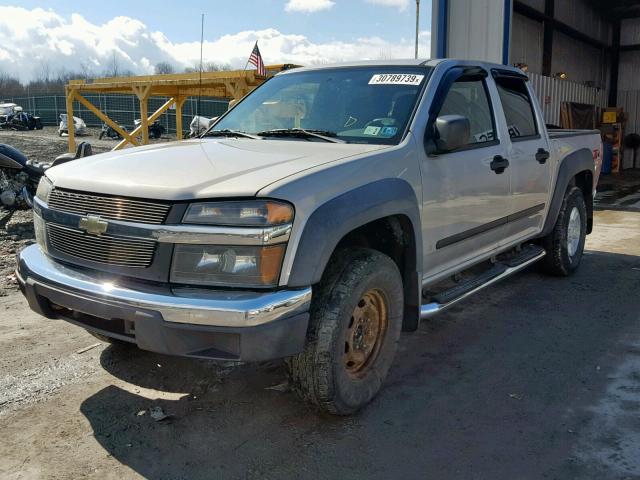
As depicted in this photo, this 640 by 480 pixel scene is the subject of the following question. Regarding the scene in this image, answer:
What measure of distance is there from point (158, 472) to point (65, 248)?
48.0 inches

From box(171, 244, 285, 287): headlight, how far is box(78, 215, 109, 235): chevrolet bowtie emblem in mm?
423

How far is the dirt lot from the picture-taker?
9.39 ft

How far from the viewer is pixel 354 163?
10.5 feet

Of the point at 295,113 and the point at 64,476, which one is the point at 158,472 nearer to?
the point at 64,476

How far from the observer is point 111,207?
9.64 ft

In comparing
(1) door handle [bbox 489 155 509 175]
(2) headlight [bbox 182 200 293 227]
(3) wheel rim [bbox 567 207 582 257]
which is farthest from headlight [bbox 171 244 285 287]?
A: (3) wheel rim [bbox 567 207 582 257]

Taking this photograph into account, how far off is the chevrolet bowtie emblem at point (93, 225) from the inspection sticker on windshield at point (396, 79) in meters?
2.04

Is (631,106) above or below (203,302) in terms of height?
above

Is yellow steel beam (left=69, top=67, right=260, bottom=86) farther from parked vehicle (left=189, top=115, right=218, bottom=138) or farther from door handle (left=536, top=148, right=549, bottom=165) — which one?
door handle (left=536, top=148, right=549, bottom=165)

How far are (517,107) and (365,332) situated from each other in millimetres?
2788

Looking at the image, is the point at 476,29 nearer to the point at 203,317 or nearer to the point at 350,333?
the point at 350,333

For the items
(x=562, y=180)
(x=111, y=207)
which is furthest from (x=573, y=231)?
(x=111, y=207)

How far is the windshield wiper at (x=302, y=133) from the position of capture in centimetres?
375

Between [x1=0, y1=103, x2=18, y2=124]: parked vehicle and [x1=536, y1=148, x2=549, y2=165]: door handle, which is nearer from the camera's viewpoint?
[x1=536, y1=148, x2=549, y2=165]: door handle
